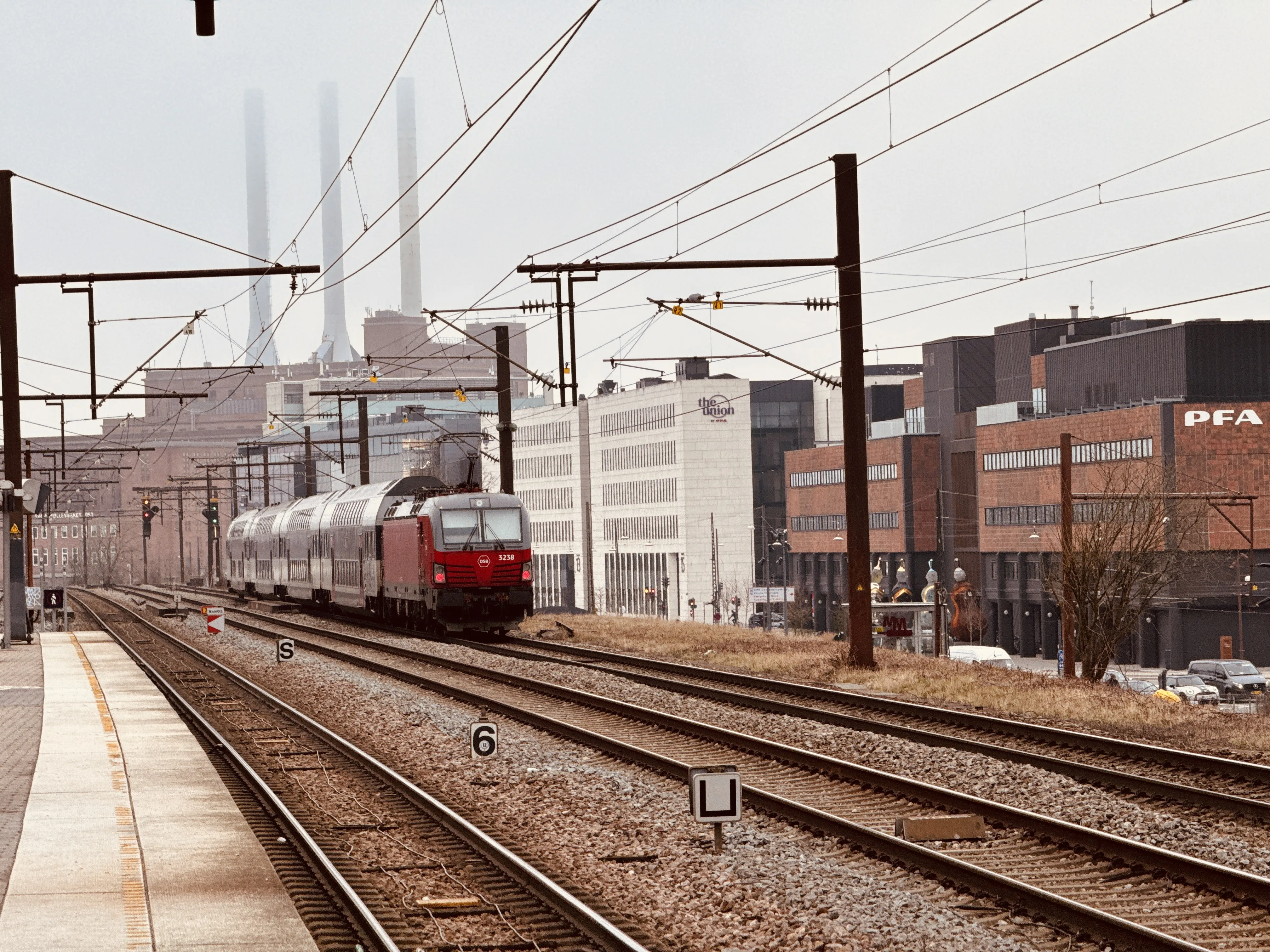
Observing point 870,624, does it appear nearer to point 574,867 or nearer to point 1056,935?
point 574,867

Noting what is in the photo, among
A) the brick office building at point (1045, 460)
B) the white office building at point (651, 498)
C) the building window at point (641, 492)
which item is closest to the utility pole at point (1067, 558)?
the brick office building at point (1045, 460)

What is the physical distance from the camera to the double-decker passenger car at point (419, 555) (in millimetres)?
41656

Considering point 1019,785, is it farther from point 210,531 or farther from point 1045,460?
point 210,531

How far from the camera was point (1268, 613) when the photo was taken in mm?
100500

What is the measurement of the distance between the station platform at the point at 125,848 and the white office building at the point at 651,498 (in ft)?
423

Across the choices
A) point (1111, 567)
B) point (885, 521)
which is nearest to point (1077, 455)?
point (885, 521)

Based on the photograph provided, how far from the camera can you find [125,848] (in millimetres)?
13750

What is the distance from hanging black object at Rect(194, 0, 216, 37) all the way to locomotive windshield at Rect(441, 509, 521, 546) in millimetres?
31154

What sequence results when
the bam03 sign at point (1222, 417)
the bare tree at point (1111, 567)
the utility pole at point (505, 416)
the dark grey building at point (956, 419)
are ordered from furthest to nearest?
the dark grey building at point (956, 419) → the bam03 sign at point (1222, 417) → the bare tree at point (1111, 567) → the utility pole at point (505, 416)

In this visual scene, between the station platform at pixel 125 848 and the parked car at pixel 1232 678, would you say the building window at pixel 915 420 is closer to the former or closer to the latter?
the parked car at pixel 1232 678


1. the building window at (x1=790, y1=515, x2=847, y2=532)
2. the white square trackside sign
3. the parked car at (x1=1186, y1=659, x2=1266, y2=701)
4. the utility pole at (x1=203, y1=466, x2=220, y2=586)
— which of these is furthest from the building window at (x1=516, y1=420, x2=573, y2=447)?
the white square trackside sign

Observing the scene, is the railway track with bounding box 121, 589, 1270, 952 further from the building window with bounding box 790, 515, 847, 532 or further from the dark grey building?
the building window with bounding box 790, 515, 847, 532

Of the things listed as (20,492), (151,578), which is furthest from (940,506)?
(20,492)

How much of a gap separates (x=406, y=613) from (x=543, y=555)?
14038 cm
